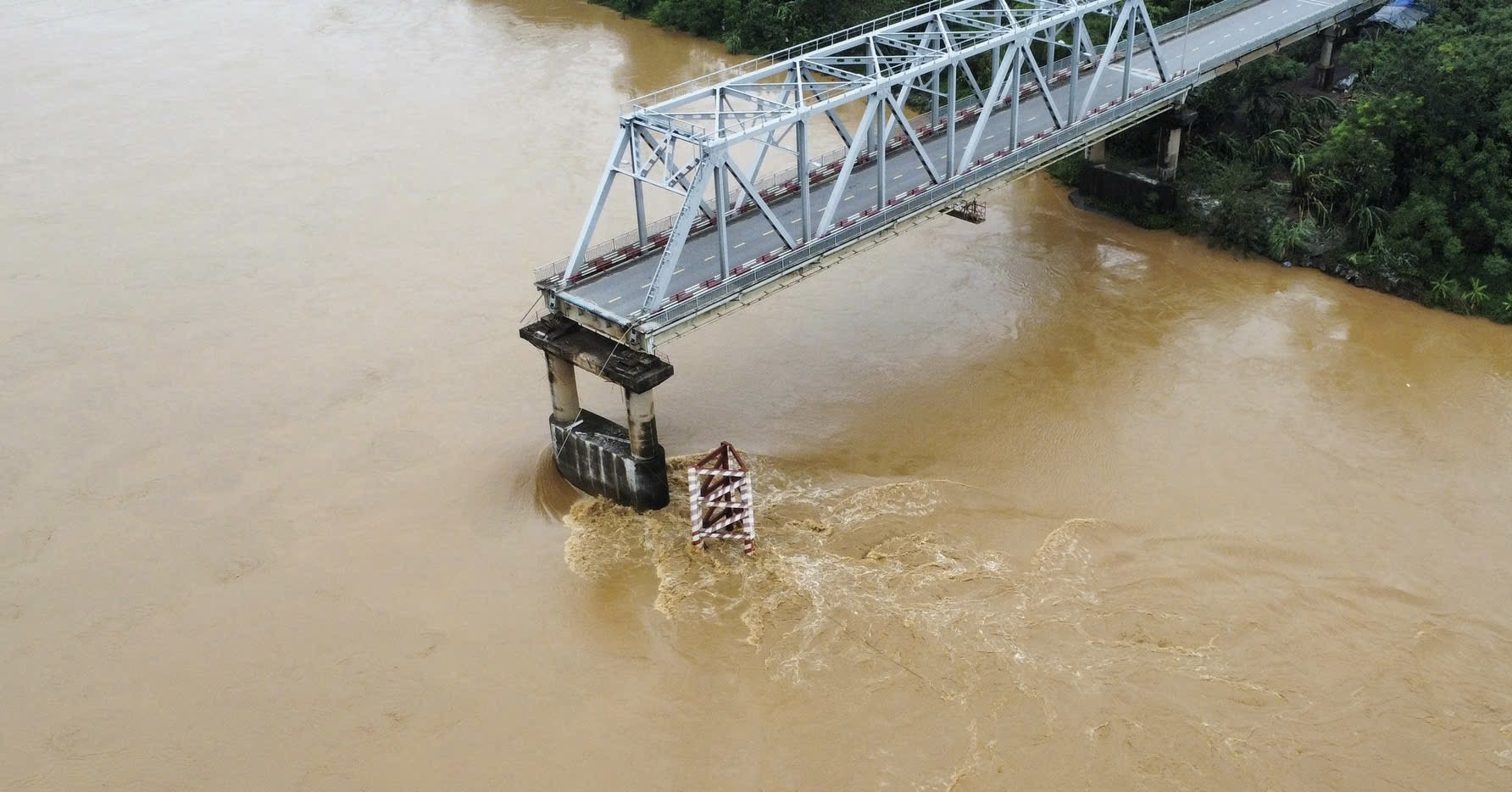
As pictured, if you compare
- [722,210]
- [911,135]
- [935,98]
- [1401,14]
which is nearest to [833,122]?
[911,135]

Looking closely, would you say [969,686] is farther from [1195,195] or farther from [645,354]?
[1195,195]

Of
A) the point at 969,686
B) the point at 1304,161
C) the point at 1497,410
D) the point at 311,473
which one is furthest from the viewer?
the point at 1304,161

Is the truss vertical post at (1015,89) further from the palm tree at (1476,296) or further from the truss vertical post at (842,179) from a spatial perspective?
the palm tree at (1476,296)

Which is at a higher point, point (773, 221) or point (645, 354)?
point (773, 221)

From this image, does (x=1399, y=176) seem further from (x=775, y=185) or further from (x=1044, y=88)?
(x=775, y=185)

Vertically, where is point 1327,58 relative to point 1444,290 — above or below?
above

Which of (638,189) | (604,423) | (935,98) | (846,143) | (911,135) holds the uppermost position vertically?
(911,135)

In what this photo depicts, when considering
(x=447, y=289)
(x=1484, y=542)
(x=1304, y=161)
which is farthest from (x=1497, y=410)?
(x=447, y=289)

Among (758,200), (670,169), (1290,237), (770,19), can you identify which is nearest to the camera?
(758,200)
